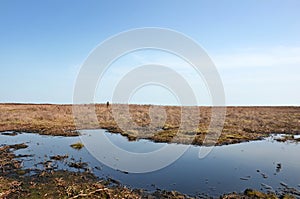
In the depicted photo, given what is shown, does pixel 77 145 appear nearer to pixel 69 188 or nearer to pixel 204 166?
pixel 69 188

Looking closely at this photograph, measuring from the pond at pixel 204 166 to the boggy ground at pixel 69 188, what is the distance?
79 centimetres

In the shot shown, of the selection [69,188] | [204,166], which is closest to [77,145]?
[69,188]

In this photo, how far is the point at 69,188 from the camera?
13.2 metres

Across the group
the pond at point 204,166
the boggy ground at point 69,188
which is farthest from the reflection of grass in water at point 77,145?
the boggy ground at point 69,188

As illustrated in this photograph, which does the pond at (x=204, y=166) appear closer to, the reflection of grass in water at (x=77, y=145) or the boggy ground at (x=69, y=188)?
the reflection of grass in water at (x=77, y=145)

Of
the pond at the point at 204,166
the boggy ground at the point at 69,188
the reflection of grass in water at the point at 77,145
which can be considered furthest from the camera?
the reflection of grass in water at the point at 77,145

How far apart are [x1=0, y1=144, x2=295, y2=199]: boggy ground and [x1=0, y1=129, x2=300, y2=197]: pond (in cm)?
79

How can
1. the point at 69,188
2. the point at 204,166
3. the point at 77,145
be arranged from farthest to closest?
the point at 77,145
the point at 204,166
the point at 69,188

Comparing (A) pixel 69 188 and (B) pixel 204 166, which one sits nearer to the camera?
(A) pixel 69 188

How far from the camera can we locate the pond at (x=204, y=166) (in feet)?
48.6

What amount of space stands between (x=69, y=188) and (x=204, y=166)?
9.65 meters

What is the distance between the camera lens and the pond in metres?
14.8

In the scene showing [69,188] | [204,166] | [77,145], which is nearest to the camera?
[69,188]

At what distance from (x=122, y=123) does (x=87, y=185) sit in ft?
85.4
